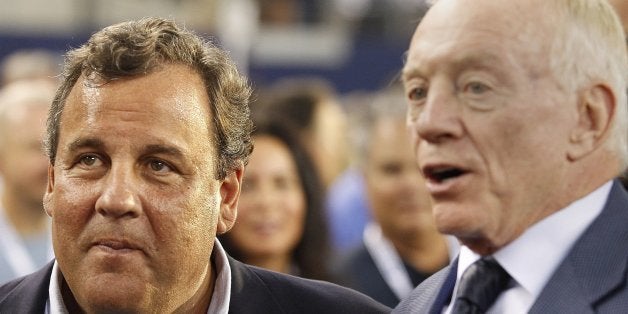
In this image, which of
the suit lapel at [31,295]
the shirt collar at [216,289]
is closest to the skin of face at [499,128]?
the shirt collar at [216,289]

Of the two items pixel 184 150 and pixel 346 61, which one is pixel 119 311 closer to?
pixel 184 150

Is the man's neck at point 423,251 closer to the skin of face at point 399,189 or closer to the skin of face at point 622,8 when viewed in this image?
the skin of face at point 399,189

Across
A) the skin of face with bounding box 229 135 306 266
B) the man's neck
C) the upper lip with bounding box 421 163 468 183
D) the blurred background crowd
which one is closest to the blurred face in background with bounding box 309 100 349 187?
the blurred background crowd

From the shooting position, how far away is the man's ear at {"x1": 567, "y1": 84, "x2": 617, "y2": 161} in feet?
10.7

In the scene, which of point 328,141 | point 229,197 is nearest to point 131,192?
point 229,197

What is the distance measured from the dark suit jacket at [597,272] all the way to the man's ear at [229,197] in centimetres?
98

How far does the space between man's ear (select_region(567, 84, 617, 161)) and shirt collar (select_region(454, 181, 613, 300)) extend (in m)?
0.13

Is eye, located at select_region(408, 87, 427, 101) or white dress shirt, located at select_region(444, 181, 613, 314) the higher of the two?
eye, located at select_region(408, 87, 427, 101)

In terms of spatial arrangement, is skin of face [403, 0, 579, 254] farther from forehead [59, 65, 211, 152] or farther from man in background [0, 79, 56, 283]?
man in background [0, 79, 56, 283]

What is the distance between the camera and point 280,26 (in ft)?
49.9

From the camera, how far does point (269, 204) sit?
5781 millimetres

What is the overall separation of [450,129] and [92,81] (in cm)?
98

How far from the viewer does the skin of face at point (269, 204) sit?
5695 millimetres

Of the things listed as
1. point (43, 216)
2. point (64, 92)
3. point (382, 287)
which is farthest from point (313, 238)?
point (64, 92)
